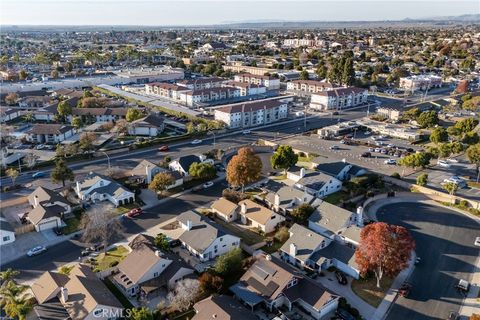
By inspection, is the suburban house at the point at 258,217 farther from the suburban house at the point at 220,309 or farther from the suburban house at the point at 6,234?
the suburban house at the point at 6,234

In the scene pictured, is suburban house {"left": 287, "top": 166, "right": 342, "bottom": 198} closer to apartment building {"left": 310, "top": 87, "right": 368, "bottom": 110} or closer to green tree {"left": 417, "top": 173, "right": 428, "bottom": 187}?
green tree {"left": 417, "top": 173, "right": 428, "bottom": 187}

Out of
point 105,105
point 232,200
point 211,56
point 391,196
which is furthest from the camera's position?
point 211,56

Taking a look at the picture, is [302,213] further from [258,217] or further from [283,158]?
[283,158]

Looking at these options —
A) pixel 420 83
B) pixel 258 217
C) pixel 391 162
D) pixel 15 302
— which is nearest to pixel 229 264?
pixel 258 217

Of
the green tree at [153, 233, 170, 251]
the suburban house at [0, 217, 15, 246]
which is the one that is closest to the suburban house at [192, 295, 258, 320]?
the green tree at [153, 233, 170, 251]

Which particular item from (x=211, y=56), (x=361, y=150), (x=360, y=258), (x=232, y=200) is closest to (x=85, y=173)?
(x=232, y=200)

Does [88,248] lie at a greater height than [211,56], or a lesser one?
lesser

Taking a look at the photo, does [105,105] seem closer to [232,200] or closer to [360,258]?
[232,200]
